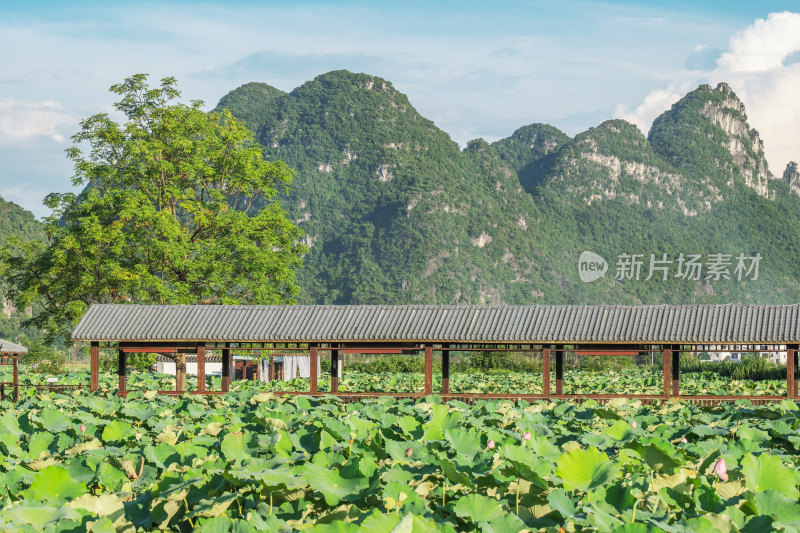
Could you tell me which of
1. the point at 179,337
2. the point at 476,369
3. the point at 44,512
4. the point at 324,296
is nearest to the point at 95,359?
the point at 179,337

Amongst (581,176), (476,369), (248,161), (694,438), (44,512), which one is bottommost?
(476,369)

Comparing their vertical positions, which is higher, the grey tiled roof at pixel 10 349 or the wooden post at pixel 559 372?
the grey tiled roof at pixel 10 349

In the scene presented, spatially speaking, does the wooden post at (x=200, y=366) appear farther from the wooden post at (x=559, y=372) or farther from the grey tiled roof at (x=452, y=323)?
the wooden post at (x=559, y=372)

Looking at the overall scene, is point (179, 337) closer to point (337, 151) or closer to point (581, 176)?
point (337, 151)

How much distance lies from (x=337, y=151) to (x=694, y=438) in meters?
105

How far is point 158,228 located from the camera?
24766 millimetres

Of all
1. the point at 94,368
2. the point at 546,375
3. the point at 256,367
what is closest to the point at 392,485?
the point at 546,375

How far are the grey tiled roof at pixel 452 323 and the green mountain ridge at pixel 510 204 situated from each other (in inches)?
2635

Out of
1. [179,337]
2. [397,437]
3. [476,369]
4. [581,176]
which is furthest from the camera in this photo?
[581,176]

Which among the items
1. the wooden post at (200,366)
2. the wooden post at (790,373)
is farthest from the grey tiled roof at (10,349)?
the wooden post at (790,373)

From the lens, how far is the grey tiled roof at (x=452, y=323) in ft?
55.7

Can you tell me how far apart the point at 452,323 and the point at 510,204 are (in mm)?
92491

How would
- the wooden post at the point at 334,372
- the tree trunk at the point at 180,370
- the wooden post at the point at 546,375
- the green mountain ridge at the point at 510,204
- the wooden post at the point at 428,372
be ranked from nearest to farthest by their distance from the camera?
the wooden post at the point at 546,375 → the wooden post at the point at 428,372 → the wooden post at the point at 334,372 → the tree trunk at the point at 180,370 → the green mountain ridge at the point at 510,204

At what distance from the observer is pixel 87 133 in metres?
26.6
